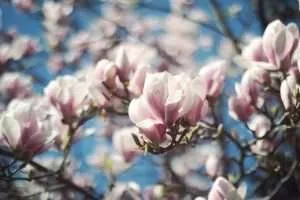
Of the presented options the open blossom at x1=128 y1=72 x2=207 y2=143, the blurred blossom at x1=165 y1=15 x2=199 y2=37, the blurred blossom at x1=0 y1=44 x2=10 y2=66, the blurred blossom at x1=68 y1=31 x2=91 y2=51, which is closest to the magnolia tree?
the open blossom at x1=128 y1=72 x2=207 y2=143

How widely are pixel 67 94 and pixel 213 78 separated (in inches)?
14.1

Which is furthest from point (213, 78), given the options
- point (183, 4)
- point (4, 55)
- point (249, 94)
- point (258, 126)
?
point (183, 4)

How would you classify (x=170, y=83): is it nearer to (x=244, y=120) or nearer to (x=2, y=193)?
(x=244, y=120)

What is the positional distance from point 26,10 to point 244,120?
2.41 meters

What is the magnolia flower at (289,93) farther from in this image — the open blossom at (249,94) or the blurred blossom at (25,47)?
the blurred blossom at (25,47)

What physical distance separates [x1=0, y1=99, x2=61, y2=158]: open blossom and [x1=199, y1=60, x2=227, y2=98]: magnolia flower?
37 centimetres

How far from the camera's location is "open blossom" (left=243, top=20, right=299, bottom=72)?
45.8 inches

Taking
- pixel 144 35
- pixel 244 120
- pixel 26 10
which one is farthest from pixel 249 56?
pixel 144 35

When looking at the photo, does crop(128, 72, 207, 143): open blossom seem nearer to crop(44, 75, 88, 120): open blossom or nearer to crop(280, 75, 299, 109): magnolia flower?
crop(280, 75, 299, 109): magnolia flower

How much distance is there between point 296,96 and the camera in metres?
1.07

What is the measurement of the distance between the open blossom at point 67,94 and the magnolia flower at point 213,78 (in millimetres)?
303

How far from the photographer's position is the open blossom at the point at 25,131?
43.4 inches

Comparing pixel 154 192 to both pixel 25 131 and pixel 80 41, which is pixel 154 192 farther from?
pixel 80 41

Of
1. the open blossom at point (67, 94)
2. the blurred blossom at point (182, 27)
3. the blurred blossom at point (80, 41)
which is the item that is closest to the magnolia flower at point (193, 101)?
the open blossom at point (67, 94)
